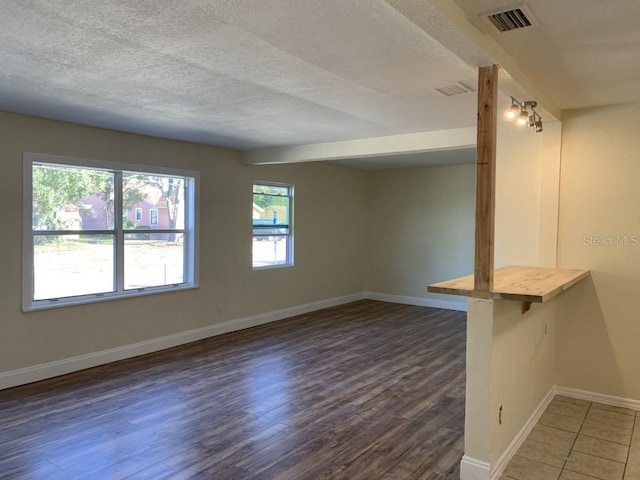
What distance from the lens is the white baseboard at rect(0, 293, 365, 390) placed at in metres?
4.18

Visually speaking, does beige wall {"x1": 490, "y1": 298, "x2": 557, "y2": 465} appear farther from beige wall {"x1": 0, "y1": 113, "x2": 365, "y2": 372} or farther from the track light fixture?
beige wall {"x1": 0, "y1": 113, "x2": 365, "y2": 372}

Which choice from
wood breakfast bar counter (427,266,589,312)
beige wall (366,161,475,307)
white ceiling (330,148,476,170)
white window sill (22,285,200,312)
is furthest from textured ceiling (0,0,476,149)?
beige wall (366,161,475,307)

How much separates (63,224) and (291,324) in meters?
3.25

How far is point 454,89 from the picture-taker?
3.15m

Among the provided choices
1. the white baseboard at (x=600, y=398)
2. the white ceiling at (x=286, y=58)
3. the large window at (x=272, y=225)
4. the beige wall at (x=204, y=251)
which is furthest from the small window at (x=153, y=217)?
the white baseboard at (x=600, y=398)

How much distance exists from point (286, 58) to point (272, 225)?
4.37 metres

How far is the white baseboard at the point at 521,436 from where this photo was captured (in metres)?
2.69

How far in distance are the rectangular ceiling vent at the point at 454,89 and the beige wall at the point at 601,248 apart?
4.11 feet

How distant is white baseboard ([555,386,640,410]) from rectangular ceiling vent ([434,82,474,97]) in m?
2.60

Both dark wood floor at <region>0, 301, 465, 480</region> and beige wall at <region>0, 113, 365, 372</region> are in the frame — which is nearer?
dark wood floor at <region>0, 301, 465, 480</region>

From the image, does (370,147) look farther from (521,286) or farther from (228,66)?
(521,286)

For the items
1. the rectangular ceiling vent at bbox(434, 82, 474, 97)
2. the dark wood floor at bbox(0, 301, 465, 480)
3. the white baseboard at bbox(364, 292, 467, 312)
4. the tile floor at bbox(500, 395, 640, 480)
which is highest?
the rectangular ceiling vent at bbox(434, 82, 474, 97)

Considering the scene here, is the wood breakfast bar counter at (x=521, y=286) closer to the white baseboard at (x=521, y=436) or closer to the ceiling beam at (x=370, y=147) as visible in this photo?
the white baseboard at (x=521, y=436)

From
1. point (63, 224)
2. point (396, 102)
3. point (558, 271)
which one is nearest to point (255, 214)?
point (63, 224)
